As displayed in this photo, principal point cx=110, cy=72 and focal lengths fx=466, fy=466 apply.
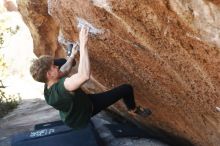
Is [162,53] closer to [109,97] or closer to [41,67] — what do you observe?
[109,97]

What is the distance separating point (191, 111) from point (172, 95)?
1.18ft

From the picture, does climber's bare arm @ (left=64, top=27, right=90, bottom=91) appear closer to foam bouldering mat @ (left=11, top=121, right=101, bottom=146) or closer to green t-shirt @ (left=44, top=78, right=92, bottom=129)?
green t-shirt @ (left=44, top=78, right=92, bottom=129)

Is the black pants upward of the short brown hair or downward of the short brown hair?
downward

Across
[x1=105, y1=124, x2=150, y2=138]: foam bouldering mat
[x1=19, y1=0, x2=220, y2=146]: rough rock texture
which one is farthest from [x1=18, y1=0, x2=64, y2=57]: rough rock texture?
[x1=105, y1=124, x2=150, y2=138]: foam bouldering mat

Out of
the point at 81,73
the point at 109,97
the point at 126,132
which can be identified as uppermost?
the point at 81,73

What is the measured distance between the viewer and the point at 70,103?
6285mm

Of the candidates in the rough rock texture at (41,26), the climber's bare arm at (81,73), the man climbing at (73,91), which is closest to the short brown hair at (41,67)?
the man climbing at (73,91)

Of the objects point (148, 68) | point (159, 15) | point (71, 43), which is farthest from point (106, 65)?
point (159, 15)

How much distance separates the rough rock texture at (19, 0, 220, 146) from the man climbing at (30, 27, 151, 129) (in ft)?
1.18

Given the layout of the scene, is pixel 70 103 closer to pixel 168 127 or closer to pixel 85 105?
pixel 85 105

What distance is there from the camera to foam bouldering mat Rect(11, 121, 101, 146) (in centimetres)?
733

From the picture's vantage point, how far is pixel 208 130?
6.74 meters

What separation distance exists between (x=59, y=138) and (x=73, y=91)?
1.56 m

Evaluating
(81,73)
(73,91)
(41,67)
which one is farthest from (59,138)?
(81,73)
